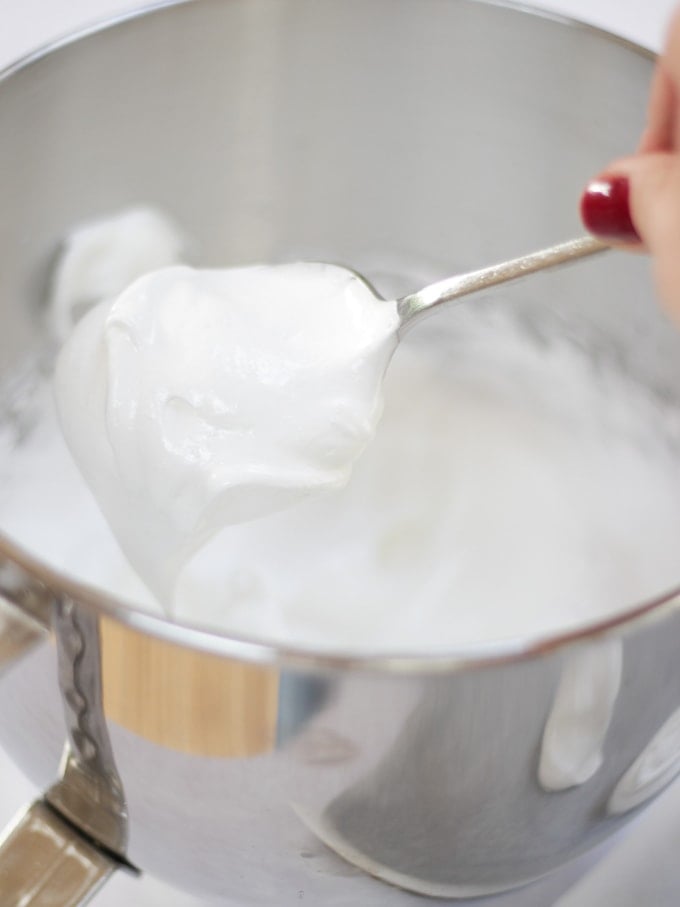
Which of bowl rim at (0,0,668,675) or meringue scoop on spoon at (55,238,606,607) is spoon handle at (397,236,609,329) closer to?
meringue scoop on spoon at (55,238,606,607)

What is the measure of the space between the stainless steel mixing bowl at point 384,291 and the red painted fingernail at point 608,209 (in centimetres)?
15

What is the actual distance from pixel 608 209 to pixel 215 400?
8.3 inches

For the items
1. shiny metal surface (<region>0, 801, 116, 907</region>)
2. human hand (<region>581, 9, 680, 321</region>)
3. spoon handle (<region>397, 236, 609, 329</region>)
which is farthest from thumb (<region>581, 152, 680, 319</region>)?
shiny metal surface (<region>0, 801, 116, 907</region>)

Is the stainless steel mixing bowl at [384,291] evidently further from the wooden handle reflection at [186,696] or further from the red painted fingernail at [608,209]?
the red painted fingernail at [608,209]

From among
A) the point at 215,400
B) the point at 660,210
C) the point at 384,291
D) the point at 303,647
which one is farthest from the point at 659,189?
the point at 384,291

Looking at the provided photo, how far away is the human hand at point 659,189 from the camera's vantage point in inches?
12.6

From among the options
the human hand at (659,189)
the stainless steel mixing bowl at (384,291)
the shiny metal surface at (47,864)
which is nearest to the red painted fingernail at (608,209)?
the human hand at (659,189)

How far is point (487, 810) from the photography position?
367 mm

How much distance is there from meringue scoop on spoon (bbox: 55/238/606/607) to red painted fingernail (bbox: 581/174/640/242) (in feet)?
0.24

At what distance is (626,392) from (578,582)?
0.40 feet

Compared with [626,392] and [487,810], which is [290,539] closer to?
[626,392]

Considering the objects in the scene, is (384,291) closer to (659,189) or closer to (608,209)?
(608,209)

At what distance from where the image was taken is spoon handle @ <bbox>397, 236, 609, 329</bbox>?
1.74 feet

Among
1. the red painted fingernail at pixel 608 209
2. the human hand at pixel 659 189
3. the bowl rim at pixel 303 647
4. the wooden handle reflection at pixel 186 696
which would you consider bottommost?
the wooden handle reflection at pixel 186 696
